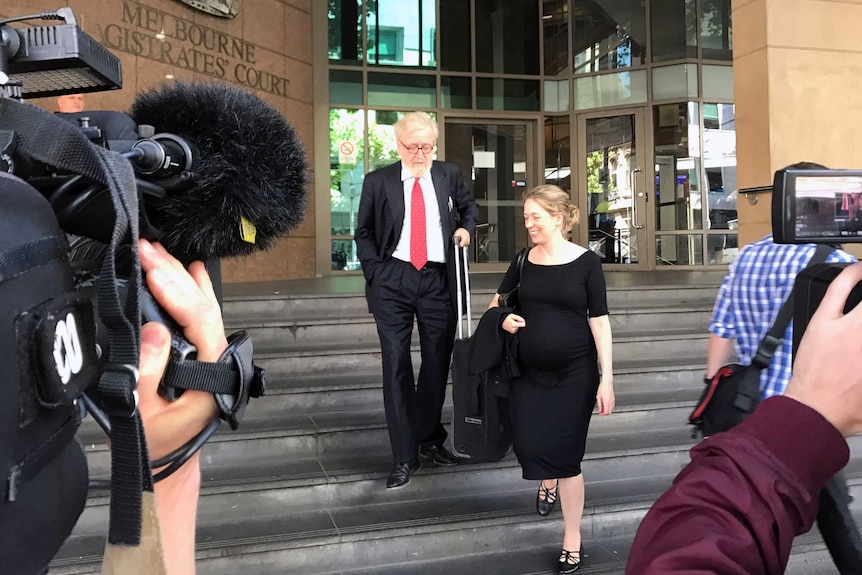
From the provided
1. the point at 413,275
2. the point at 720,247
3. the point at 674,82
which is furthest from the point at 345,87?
the point at 413,275

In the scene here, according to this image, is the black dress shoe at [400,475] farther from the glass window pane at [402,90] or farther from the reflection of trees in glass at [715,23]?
the reflection of trees in glass at [715,23]

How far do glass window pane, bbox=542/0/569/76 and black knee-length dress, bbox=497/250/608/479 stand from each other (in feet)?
31.0

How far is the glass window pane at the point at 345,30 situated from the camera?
10.5 m

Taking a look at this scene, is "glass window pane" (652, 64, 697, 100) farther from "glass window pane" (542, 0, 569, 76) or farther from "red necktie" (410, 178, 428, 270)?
"red necktie" (410, 178, 428, 270)

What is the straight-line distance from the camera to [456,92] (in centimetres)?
1122

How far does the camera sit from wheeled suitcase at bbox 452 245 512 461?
3107 mm

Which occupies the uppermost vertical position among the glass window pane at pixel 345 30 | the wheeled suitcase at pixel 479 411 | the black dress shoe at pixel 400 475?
the glass window pane at pixel 345 30

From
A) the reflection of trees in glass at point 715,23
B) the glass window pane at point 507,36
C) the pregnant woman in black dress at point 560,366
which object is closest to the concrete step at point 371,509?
the pregnant woman in black dress at point 560,366

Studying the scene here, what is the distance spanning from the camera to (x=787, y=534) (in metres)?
0.68

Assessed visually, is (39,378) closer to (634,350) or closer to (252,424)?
(252,424)

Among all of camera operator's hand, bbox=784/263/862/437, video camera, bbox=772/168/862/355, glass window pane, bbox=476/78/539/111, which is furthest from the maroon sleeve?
glass window pane, bbox=476/78/539/111

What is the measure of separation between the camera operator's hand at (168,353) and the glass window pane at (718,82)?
11605 mm

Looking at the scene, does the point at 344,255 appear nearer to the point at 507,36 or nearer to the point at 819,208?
the point at 507,36

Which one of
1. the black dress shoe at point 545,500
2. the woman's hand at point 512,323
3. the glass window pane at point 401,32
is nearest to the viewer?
the woman's hand at point 512,323
